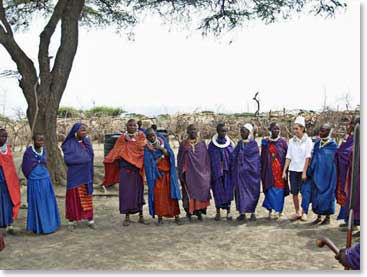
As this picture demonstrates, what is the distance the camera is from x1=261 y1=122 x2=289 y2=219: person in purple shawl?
7.28 m

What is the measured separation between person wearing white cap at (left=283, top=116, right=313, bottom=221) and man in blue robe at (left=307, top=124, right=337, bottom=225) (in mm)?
159

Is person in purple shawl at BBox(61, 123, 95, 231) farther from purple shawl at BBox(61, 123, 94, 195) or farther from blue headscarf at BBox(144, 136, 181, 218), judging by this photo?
blue headscarf at BBox(144, 136, 181, 218)

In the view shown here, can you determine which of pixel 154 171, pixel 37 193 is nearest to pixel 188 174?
pixel 154 171

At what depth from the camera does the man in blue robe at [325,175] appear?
22.7 feet

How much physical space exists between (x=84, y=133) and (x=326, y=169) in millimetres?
3566

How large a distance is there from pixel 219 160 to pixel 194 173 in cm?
43

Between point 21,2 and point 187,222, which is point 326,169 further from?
point 21,2

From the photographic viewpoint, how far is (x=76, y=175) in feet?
22.7

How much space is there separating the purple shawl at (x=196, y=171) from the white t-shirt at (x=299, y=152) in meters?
1.27

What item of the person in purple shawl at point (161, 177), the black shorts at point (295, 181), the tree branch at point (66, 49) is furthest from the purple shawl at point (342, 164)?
the tree branch at point (66, 49)

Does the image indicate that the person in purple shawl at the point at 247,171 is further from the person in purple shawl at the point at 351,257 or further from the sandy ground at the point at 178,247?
the person in purple shawl at the point at 351,257

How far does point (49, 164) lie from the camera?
10.0 meters

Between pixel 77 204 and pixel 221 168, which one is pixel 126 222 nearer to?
pixel 77 204

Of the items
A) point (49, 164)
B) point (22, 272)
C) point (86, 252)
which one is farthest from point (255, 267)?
point (49, 164)
